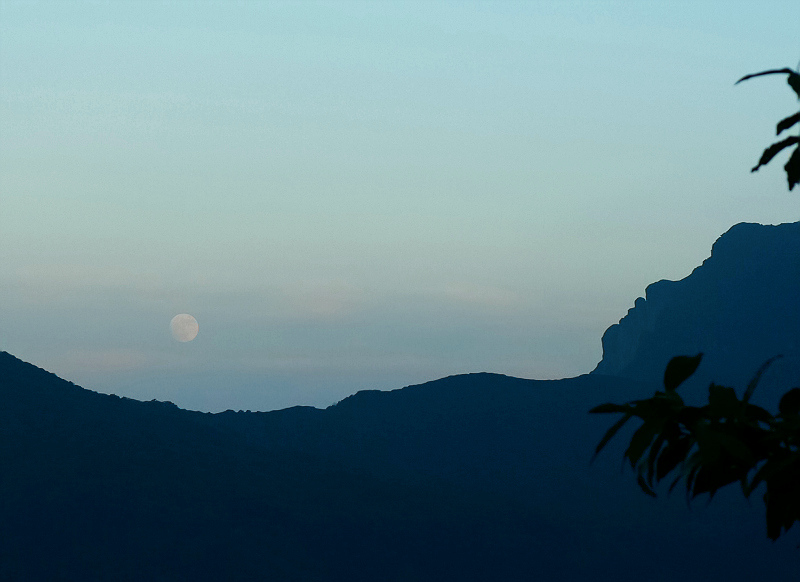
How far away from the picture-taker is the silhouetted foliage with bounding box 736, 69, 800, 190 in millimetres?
4234

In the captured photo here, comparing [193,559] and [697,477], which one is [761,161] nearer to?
[697,477]

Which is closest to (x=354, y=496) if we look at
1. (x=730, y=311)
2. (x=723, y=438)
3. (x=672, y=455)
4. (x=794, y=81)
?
(x=730, y=311)

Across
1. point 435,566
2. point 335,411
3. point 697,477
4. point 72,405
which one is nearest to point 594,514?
point 435,566

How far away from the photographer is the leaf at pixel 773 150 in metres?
4.47

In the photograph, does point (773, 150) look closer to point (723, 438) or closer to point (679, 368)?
point (679, 368)

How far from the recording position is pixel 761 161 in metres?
4.48

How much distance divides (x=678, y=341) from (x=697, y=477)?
592ft

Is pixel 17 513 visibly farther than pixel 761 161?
Yes

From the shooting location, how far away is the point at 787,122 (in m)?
4.51

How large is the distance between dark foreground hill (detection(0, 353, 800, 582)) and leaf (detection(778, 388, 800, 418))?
8695cm

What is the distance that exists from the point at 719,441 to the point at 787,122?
171cm

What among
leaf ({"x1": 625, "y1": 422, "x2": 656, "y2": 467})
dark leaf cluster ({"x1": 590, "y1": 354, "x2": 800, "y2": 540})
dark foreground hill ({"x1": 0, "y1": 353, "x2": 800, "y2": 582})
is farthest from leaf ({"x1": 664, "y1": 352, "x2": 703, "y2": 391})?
dark foreground hill ({"x1": 0, "y1": 353, "x2": 800, "y2": 582})

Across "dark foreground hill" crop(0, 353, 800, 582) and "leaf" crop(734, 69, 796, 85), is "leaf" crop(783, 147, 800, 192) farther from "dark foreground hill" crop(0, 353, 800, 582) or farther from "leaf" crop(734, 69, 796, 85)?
"dark foreground hill" crop(0, 353, 800, 582)

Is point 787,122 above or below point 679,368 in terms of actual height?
above
